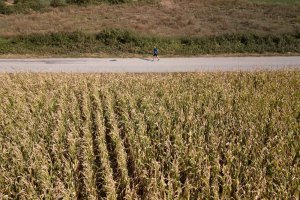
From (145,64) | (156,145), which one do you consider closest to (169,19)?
(145,64)

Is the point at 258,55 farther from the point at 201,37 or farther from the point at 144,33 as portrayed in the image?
the point at 144,33

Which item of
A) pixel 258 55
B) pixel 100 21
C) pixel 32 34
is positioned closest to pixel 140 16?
pixel 100 21

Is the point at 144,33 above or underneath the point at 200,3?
underneath

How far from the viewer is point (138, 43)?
21984mm

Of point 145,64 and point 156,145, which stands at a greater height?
point 145,64

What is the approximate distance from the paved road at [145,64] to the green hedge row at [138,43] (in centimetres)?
249

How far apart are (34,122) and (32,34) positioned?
1946 cm

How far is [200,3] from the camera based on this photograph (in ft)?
118

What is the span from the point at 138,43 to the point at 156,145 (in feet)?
56.0

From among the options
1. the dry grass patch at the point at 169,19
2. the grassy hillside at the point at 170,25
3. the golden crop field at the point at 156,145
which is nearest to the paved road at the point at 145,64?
the grassy hillside at the point at 170,25

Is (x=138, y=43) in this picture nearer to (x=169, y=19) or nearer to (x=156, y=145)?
(x=169, y=19)

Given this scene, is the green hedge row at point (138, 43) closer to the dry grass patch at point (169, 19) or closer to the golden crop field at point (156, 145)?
the dry grass patch at point (169, 19)

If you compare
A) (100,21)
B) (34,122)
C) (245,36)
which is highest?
(100,21)

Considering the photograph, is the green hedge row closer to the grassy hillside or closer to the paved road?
the grassy hillside
